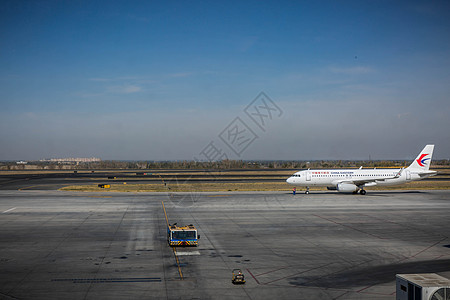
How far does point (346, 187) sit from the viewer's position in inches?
2569

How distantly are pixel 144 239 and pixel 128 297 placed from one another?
13.4 metres

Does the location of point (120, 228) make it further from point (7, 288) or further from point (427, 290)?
point (427, 290)

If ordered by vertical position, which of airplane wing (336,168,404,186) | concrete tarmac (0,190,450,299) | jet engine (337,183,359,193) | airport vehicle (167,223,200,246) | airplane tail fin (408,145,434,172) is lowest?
concrete tarmac (0,190,450,299)

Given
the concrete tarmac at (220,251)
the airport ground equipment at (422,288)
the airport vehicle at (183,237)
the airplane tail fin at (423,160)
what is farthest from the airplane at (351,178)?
the airport ground equipment at (422,288)

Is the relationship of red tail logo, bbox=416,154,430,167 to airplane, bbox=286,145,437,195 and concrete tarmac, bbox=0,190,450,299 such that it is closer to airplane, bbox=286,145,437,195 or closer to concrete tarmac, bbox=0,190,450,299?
airplane, bbox=286,145,437,195

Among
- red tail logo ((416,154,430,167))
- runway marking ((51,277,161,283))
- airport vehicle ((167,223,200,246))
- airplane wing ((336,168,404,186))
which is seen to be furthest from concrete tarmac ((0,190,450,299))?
red tail logo ((416,154,430,167))

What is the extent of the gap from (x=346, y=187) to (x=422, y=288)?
5454 centimetres

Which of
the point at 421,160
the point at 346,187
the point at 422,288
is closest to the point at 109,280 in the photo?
the point at 422,288

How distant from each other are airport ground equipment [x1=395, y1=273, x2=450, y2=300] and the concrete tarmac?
15.0 ft

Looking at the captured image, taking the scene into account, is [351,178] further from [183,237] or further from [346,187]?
[183,237]

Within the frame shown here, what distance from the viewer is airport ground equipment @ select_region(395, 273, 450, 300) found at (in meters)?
12.6

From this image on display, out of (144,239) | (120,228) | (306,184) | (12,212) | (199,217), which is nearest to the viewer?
(144,239)

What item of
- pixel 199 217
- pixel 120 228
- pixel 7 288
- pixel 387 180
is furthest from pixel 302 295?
pixel 387 180

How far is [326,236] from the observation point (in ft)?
107
